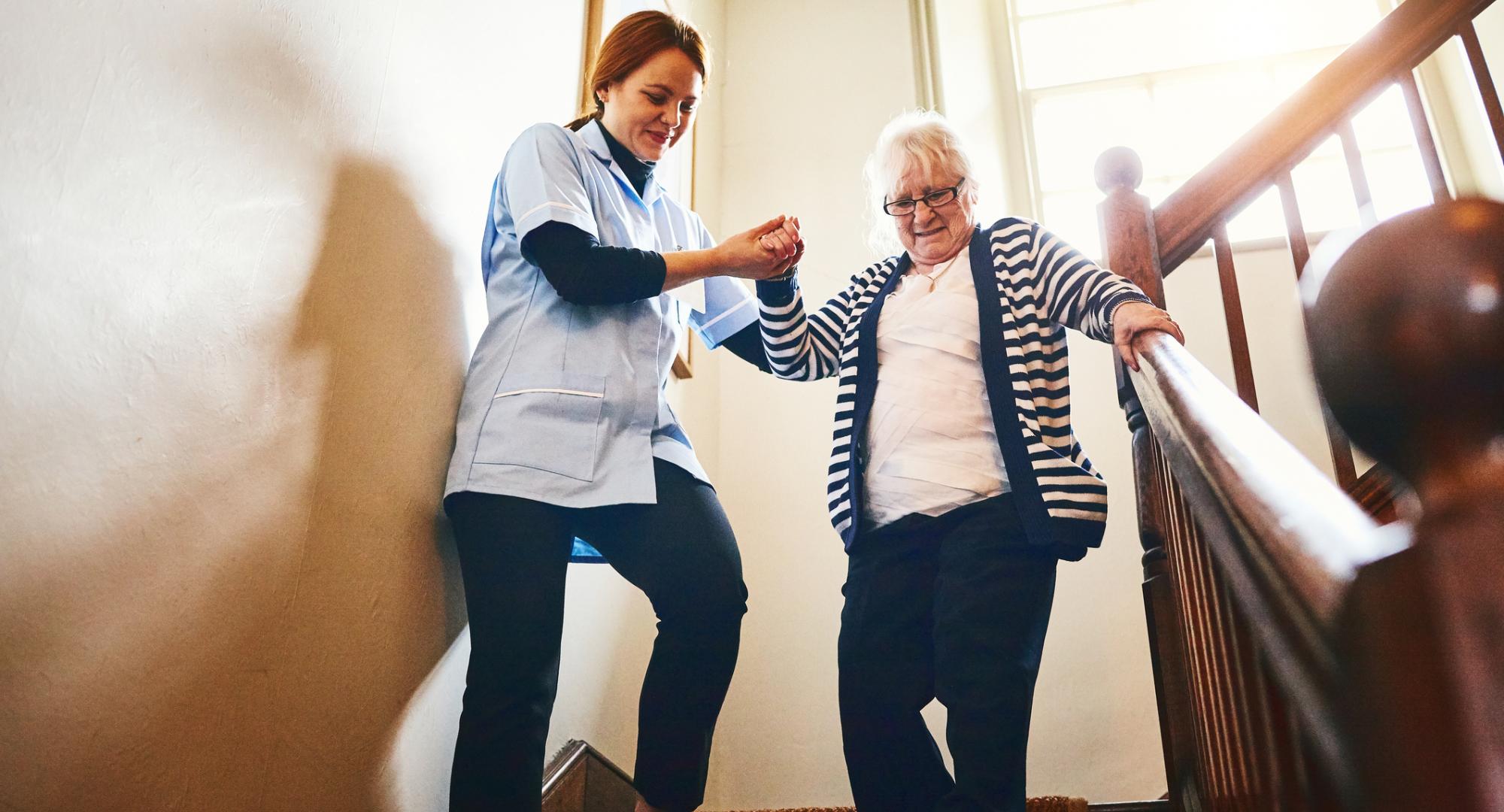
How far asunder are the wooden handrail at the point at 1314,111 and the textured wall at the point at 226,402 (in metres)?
1.15

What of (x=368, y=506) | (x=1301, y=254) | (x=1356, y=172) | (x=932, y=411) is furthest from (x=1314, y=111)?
(x=368, y=506)

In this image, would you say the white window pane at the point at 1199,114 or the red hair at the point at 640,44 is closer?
the red hair at the point at 640,44

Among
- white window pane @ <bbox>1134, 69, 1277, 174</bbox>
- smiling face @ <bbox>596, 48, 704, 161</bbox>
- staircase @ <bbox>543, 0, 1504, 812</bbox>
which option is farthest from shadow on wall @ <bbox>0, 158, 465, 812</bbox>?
Result: white window pane @ <bbox>1134, 69, 1277, 174</bbox>

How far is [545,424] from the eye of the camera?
116 cm

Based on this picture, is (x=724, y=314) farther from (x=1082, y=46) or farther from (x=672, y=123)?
(x=1082, y=46)

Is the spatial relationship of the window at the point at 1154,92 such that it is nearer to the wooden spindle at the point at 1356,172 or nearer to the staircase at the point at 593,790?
the wooden spindle at the point at 1356,172

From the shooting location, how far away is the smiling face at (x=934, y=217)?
1.50m

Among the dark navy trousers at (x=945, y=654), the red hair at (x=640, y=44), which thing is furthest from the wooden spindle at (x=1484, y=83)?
the red hair at (x=640, y=44)

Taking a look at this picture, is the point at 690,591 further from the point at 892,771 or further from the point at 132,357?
the point at 132,357

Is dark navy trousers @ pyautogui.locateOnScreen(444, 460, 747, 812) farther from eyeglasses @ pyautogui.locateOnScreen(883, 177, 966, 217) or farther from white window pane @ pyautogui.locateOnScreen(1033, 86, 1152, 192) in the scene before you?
white window pane @ pyautogui.locateOnScreen(1033, 86, 1152, 192)

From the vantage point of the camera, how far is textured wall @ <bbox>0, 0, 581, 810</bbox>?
2.35ft

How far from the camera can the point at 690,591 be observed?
1.19 metres

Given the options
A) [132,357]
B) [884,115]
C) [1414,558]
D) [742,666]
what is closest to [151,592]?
[132,357]

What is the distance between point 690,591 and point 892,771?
0.34 meters
